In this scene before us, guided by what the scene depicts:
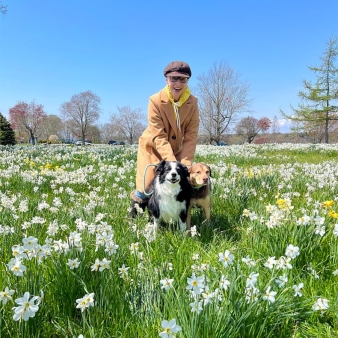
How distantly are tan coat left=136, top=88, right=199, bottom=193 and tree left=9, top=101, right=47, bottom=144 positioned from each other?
6119cm

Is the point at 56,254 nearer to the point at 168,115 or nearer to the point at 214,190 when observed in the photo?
the point at 168,115

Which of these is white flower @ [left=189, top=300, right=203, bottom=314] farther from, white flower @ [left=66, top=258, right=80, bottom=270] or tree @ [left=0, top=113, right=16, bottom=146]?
tree @ [left=0, top=113, right=16, bottom=146]

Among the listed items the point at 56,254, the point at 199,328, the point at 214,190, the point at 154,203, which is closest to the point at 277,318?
the point at 199,328

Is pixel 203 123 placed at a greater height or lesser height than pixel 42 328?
greater

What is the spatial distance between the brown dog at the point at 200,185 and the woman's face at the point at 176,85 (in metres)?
1.07

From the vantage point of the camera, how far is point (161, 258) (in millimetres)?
2607

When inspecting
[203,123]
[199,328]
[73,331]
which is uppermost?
[203,123]

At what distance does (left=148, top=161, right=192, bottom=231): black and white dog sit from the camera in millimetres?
3656

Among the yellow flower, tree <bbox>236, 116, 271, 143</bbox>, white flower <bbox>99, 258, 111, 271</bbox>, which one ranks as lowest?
white flower <bbox>99, 258, 111, 271</bbox>

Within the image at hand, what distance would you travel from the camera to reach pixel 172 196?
369 cm

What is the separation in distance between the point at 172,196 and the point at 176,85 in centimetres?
156

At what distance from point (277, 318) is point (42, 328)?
4.57 ft

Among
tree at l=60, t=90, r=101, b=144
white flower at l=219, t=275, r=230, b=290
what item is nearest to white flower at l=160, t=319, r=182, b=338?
white flower at l=219, t=275, r=230, b=290

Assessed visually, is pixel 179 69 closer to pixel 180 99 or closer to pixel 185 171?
pixel 180 99
